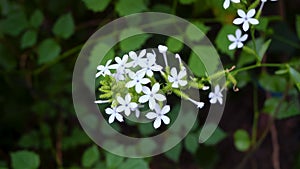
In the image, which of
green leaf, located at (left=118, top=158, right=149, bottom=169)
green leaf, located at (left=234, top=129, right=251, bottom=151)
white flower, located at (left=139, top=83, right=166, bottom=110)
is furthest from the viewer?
green leaf, located at (left=234, top=129, right=251, bottom=151)

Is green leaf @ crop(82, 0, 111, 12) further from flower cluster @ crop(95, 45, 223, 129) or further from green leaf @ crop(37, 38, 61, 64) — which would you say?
flower cluster @ crop(95, 45, 223, 129)

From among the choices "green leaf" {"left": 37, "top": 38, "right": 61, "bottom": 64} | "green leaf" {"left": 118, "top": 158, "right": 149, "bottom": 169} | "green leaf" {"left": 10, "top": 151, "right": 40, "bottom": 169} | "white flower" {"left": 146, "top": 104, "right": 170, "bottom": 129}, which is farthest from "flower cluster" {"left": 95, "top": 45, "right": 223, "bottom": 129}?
"green leaf" {"left": 37, "top": 38, "right": 61, "bottom": 64}

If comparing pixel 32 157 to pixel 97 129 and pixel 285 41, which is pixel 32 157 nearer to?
pixel 97 129

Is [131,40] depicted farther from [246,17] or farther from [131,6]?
[246,17]

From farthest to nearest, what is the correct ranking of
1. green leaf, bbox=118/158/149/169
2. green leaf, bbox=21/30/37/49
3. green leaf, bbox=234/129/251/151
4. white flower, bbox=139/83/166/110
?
green leaf, bbox=234/129/251/151
green leaf, bbox=21/30/37/49
green leaf, bbox=118/158/149/169
white flower, bbox=139/83/166/110

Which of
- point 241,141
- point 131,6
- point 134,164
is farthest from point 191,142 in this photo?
point 131,6

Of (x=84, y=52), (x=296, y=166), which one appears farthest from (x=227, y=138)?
(x=84, y=52)

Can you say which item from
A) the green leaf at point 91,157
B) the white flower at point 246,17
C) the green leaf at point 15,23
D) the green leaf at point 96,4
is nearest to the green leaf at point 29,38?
the green leaf at point 15,23
